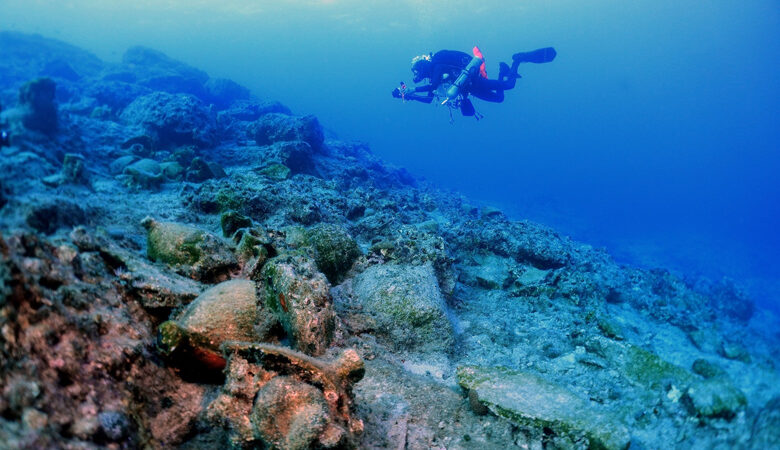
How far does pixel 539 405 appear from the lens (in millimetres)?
3145

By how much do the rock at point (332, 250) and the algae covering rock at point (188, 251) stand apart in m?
1.39

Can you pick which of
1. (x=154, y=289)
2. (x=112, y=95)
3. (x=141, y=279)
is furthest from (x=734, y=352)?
(x=112, y=95)

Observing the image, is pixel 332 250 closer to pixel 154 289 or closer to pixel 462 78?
pixel 154 289

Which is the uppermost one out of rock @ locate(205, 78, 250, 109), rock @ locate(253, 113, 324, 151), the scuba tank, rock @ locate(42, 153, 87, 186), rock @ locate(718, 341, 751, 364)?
the scuba tank

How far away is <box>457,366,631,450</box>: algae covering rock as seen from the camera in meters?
2.80

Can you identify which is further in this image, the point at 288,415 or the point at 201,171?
the point at 201,171

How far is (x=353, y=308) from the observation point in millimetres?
4648

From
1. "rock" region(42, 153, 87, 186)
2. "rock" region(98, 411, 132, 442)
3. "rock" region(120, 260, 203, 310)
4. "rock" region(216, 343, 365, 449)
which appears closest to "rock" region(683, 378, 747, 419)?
"rock" region(216, 343, 365, 449)

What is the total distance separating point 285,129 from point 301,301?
13.0 metres

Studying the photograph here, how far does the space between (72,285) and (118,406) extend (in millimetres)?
897

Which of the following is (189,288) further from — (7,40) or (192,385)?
(7,40)

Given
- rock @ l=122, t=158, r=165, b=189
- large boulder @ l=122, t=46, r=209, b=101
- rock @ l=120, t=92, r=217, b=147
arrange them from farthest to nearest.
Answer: large boulder @ l=122, t=46, r=209, b=101 < rock @ l=120, t=92, r=217, b=147 < rock @ l=122, t=158, r=165, b=189

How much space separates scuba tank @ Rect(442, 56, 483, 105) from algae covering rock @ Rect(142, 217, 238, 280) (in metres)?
9.51

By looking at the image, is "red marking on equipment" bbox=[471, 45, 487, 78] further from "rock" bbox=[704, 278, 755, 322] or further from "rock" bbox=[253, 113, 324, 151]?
"rock" bbox=[704, 278, 755, 322]
